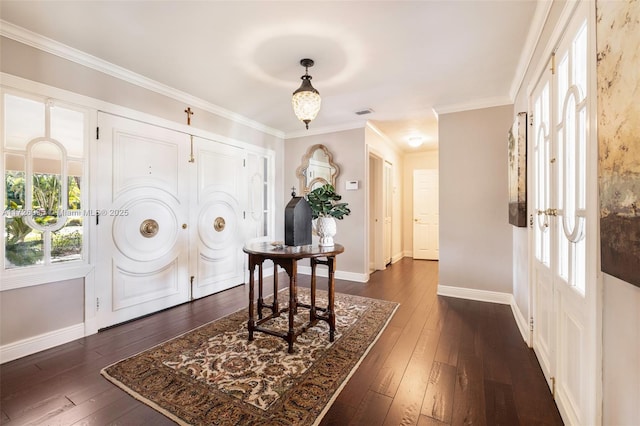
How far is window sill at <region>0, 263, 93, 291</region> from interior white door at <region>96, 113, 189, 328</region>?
0.15 meters

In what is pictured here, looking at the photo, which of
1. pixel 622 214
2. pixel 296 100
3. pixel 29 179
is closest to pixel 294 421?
pixel 622 214

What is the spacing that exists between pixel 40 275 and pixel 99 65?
6.39 feet

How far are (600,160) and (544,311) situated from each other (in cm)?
140

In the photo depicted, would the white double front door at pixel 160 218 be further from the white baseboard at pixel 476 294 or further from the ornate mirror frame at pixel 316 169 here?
the white baseboard at pixel 476 294

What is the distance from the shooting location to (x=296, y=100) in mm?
2465

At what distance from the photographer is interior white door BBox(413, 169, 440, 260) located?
639 centimetres

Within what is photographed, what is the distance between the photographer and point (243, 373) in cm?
192

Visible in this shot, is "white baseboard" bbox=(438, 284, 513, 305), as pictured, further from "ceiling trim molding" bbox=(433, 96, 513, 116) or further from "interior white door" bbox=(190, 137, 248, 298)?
"interior white door" bbox=(190, 137, 248, 298)

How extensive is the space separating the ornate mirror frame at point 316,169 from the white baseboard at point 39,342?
3368 mm

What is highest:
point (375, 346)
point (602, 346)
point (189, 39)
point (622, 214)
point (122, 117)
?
point (189, 39)

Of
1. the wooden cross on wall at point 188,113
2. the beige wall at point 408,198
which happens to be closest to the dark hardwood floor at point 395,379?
the wooden cross on wall at point 188,113

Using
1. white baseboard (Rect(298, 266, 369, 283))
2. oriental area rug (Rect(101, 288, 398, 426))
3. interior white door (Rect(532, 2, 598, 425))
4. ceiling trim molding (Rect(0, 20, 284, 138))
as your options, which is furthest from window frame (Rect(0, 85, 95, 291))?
interior white door (Rect(532, 2, 598, 425))

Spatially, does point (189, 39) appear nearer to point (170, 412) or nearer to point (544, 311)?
point (170, 412)

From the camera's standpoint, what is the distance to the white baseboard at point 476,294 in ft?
11.1
